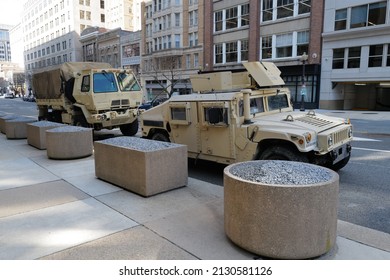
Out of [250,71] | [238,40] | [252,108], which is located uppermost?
[238,40]

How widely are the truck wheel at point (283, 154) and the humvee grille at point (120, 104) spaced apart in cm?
780

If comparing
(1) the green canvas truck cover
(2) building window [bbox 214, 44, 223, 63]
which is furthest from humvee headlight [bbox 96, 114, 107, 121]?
(2) building window [bbox 214, 44, 223, 63]

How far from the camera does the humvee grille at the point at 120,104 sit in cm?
1302

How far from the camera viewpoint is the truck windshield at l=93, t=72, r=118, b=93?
42.1 feet

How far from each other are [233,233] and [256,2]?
35.5m

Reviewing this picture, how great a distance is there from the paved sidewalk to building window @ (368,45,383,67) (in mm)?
27415

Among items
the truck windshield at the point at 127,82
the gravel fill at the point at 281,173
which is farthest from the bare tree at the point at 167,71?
the gravel fill at the point at 281,173

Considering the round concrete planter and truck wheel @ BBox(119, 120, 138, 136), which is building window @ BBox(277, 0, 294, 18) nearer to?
truck wheel @ BBox(119, 120, 138, 136)

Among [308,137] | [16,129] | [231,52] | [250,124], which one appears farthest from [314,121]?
[231,52]

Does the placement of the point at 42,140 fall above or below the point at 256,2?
below

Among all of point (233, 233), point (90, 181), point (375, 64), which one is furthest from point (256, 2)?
point (233, 233)

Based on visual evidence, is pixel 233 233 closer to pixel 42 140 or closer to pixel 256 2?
pixel 42 140

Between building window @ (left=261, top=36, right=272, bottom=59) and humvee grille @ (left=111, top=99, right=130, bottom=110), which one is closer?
humvee grille @ (left=111, top=99, right=130, bottom=110)
